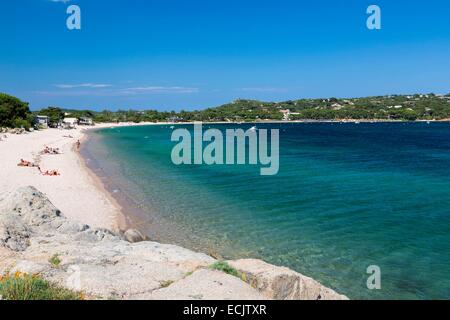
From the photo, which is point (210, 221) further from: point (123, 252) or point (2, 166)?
point (2, 166)

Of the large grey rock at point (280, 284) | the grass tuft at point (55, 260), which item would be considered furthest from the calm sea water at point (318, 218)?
the grass tuft at point (55, 260)

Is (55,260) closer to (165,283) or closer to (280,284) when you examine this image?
(165,283)

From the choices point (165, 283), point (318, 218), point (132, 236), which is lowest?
point (318, 218)

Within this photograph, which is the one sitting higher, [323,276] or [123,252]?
[123,252]

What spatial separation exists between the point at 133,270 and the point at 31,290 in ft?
8.48

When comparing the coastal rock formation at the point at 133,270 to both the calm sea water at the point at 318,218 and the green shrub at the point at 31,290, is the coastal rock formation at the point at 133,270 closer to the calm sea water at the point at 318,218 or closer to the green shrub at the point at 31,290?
the green shrub at the point at 31,290

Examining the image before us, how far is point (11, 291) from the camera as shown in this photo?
7094mm

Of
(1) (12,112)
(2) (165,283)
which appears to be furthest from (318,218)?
(1) (12,112)

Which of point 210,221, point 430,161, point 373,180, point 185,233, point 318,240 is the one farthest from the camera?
point 430,161

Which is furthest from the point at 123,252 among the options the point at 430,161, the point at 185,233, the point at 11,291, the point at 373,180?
the point at 430,161

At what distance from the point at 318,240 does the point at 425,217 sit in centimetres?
798

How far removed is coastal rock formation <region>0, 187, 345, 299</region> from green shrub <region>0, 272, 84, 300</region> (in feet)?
1.23

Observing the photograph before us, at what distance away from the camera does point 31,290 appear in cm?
718

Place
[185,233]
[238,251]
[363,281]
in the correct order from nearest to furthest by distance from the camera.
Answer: [363,281]
[238,251]
[185,233]
